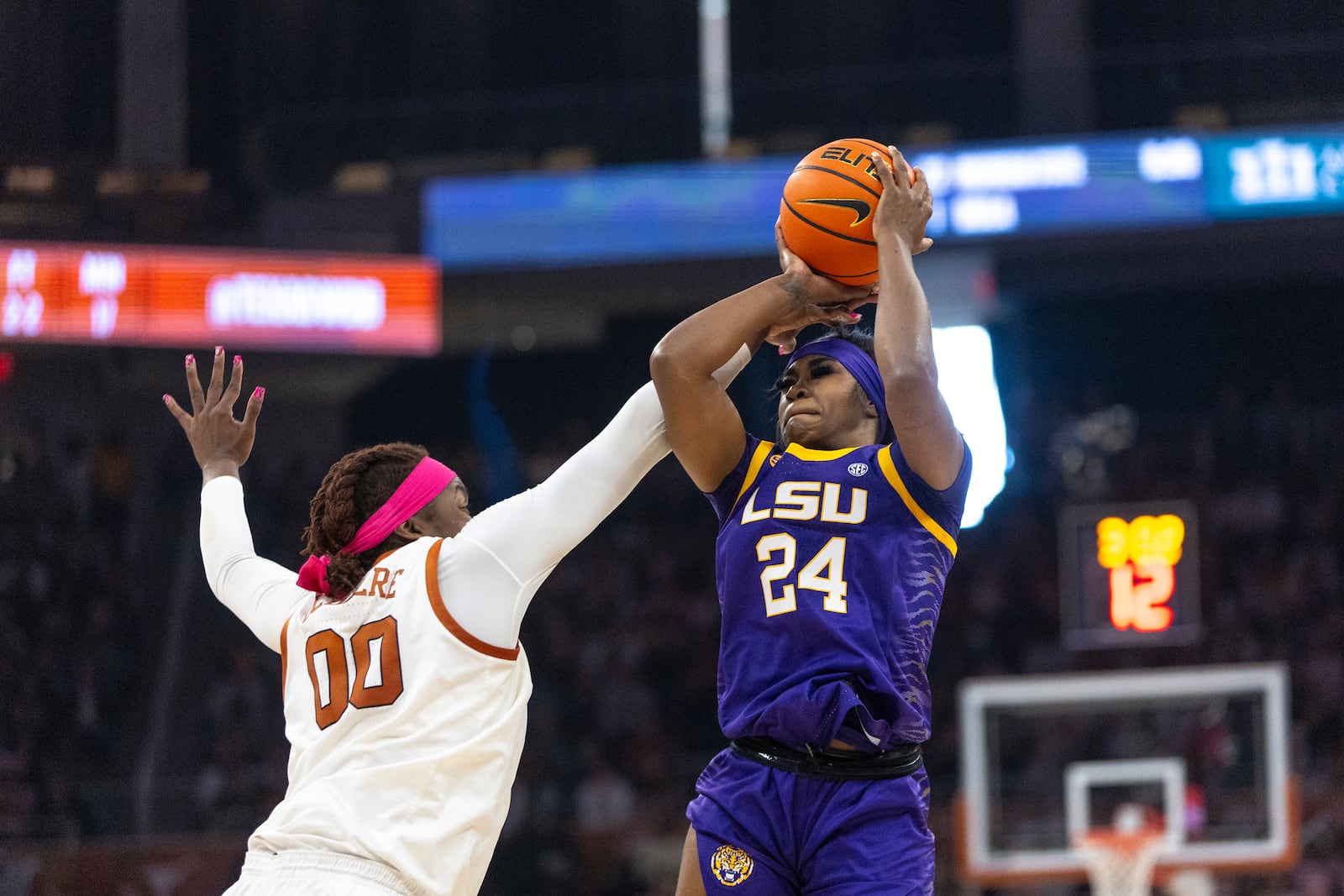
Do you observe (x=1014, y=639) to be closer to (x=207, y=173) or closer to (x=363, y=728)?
(x=207, y=173)

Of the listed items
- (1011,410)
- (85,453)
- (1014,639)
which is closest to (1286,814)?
(1014,639)

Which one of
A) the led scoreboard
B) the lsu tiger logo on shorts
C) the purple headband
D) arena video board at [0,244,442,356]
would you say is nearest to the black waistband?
the lsu tiger logo on shorts

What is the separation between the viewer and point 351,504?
11.0ft

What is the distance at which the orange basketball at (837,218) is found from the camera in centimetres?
352

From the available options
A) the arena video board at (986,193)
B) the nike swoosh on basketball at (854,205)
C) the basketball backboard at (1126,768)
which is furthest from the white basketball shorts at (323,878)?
the arena video board at (986,193)

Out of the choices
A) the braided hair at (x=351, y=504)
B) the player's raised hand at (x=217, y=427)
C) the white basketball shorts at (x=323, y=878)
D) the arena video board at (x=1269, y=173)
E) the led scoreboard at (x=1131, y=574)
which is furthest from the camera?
the led scoreboard at (x=1131, y=574)

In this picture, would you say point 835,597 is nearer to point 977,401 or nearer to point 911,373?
point 911,373

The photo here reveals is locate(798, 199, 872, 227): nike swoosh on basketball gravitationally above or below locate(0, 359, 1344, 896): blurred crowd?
above

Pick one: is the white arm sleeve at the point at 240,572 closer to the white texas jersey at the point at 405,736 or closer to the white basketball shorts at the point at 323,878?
the white texas jersey at the point at 405,736

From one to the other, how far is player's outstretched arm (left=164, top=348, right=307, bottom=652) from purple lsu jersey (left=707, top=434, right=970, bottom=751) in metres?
1.02

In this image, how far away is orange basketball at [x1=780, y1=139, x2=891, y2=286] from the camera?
3.52 meters

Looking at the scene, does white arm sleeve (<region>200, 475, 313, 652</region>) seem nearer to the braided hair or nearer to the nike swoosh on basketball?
the braided hair

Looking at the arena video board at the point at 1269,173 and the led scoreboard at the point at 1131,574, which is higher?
the arena video board at the point at 1269,173

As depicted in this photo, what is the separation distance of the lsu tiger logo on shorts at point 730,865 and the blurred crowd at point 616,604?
835cm
